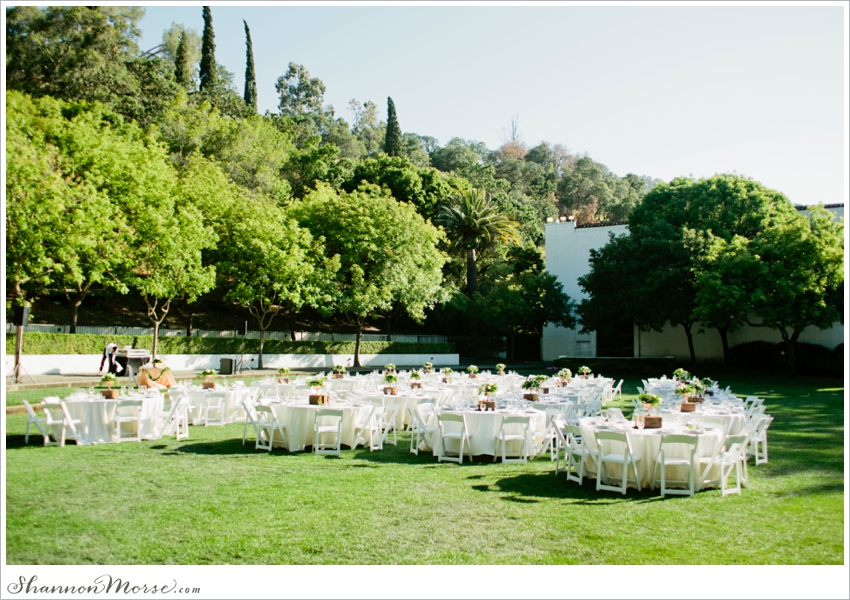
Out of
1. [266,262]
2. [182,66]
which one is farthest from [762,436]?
[182,66]

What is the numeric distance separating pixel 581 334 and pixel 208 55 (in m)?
37.9

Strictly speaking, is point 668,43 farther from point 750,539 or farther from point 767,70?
point 750,539

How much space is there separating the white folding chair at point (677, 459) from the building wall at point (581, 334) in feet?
105

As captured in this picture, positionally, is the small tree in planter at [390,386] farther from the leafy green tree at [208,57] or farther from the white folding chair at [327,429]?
the leafy green tree at [208,57]

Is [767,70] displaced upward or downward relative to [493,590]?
upward

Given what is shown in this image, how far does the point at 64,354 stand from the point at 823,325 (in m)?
30.8

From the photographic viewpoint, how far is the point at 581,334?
41.0 metres

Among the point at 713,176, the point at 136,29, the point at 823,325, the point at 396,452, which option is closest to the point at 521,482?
the point at 396,452

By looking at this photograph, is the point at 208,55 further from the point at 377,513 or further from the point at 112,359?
the point at 377,513

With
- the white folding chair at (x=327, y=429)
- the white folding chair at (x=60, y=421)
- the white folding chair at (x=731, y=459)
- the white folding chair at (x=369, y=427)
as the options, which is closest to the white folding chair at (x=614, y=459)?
the white folding chair at (x=731, y=459)

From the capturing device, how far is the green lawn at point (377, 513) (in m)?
5.68

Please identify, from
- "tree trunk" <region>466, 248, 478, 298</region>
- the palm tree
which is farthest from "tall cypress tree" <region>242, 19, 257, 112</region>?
"tree trunk" <region>466, 248, 478, 298</region>

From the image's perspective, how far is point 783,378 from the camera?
29000 millimetres

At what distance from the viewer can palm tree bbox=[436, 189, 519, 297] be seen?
44094 mm
